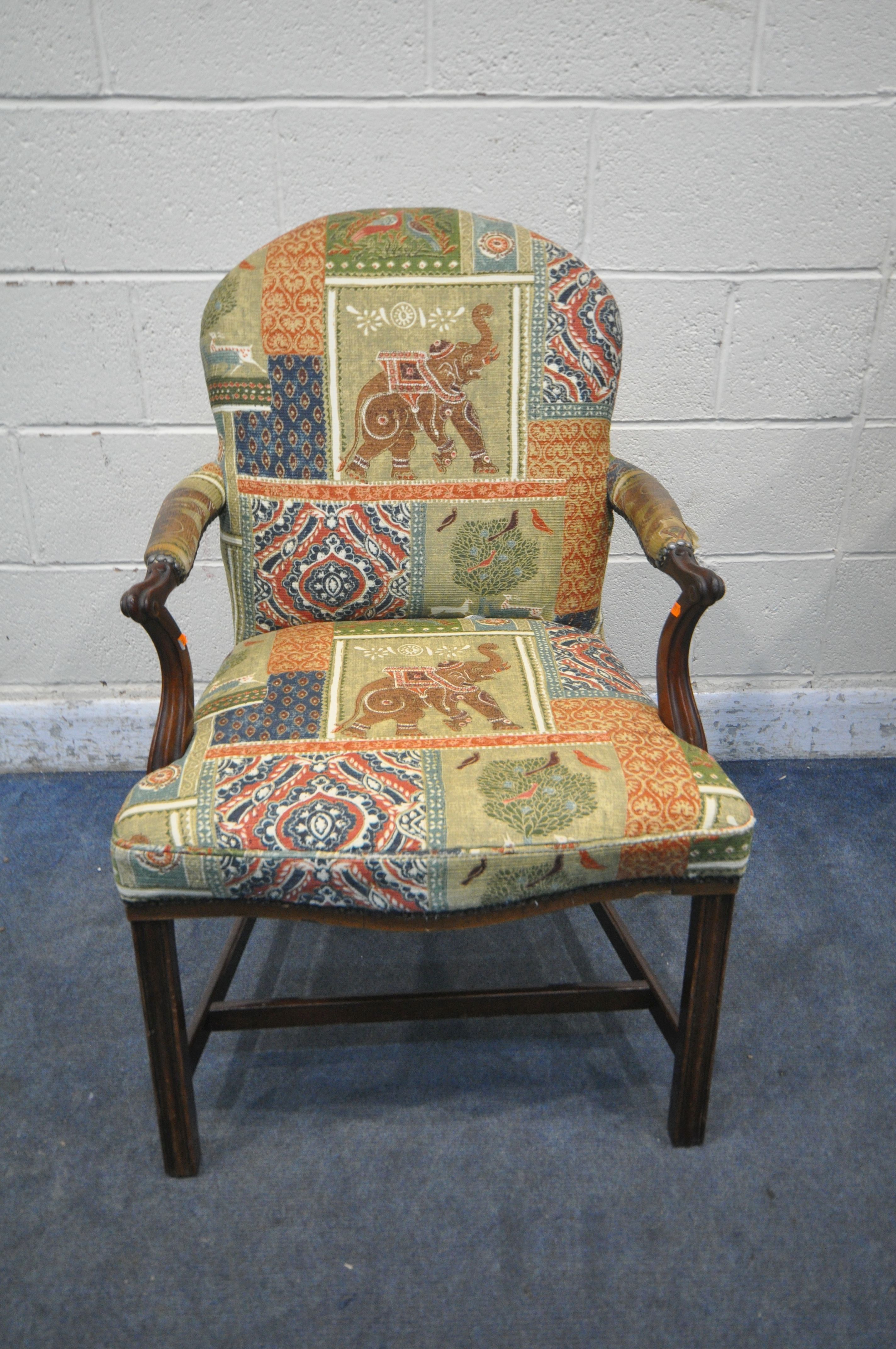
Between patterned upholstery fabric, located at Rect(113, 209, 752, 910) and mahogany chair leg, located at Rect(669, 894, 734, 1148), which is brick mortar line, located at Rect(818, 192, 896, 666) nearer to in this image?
patterned upholstery fabric, located at Rect(113, 209, 752, 910)

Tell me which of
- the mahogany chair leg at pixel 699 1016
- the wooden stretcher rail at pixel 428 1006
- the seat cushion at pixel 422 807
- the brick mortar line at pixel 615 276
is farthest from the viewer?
the brick mortar line at pixel 615 276

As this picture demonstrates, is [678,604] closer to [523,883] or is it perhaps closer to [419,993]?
[523,883]

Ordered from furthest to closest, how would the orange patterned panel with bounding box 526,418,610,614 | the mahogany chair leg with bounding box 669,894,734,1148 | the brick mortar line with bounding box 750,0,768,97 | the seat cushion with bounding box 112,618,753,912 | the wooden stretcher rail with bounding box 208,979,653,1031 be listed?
the brick mortar line with bounding box 750,0,768,97 < the orange patterned panel with bounding box 526,418,610,614 < the wooden stretcher rail with bounding box 208,979,653,1031 < the mahogany chair leg with bounding box 669,894,734,1148 < the seat cushion with bounding box 112,618,753,912

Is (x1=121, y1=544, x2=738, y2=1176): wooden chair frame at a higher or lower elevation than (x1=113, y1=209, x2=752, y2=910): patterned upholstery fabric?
lower

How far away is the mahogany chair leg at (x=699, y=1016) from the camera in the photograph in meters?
1.09

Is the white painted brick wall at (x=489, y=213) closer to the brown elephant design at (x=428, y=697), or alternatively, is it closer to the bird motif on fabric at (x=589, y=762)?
the brown elephant design at (x=428, y=697)

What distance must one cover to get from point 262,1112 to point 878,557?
1544 millimetres

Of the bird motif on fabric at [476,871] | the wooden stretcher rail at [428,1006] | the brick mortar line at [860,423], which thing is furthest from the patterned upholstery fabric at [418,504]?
the brick mortar line at [860,423]

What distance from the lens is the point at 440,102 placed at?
1587mm

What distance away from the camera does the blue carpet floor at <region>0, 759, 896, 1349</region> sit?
41.4 inches

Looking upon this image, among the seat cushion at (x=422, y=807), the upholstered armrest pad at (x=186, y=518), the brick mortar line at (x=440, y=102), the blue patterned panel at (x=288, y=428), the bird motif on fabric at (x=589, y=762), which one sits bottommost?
the seat cushion at (x=422, y=807)

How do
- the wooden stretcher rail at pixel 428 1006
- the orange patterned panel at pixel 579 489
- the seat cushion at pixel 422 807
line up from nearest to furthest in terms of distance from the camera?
the seat cushion at pixel 422 807 < the wooden stretcher rail at pixel 428 1006 < the orange patterned panel at pixel 579 489

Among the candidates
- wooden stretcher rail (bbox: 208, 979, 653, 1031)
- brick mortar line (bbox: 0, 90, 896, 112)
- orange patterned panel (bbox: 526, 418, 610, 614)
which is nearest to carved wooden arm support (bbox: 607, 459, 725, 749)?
orange patterned panel (bbox: 526, 418, 610, 614)

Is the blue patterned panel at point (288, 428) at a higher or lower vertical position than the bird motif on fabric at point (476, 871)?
higher
